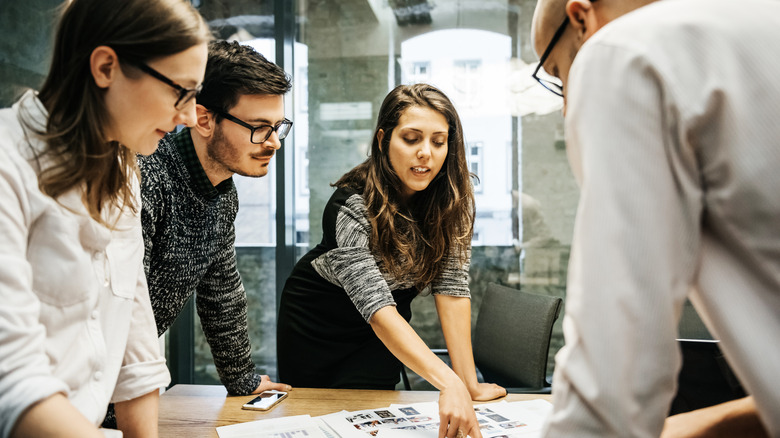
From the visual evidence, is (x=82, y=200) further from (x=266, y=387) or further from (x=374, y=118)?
(x=374, y=118)

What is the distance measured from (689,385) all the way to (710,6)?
1.09m

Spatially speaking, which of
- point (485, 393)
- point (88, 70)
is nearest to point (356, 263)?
point (485, 393)

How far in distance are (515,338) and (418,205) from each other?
70 centimetres

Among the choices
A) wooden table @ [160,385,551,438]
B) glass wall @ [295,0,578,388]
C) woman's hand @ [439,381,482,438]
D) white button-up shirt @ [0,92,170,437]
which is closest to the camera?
white button-up shirt @ [0,92,170,437]

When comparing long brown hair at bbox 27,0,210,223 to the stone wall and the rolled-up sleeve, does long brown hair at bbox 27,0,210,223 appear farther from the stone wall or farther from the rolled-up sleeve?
the stone wall

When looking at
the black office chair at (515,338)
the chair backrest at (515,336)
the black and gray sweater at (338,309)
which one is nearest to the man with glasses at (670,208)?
the black and gray sweater at (338,309)

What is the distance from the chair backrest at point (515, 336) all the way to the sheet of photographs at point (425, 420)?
0.56 meters

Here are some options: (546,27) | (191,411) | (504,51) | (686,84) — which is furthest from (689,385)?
(504,51)

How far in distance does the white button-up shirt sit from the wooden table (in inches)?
11.1

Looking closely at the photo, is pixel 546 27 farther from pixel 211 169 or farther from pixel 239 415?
pixel 239 415

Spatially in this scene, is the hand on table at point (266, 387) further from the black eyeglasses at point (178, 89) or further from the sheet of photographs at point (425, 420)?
the black eyeglasses at point (178, 89)

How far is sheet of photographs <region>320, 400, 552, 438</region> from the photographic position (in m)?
1.32

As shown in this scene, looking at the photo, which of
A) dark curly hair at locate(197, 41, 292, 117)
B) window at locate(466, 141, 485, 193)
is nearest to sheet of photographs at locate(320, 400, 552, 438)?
dark curly hair at locate(197, 41, 292, 117)

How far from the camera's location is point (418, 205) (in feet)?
6.71
